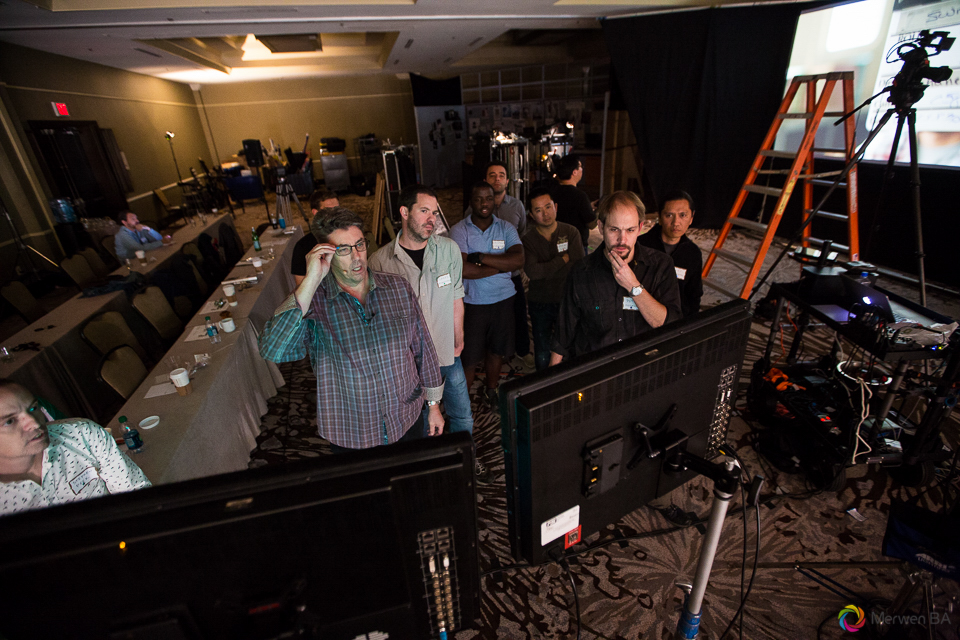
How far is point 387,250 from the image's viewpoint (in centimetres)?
232

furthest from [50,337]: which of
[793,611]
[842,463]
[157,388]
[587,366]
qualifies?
A: [842,463]

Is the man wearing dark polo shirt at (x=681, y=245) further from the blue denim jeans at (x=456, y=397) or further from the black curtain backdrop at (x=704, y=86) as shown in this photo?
the black curtain backdrop at (x=704, y=86)

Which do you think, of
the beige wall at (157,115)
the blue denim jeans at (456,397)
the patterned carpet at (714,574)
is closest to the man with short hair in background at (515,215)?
the blue denim jeans at (456,397)

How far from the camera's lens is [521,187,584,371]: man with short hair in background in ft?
9.27

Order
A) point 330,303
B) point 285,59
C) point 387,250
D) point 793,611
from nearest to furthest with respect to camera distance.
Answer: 1. point 330,303
2. point 793,611
3. point 387,250
4. point 285,59

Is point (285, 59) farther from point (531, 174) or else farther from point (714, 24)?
point (714, 24)

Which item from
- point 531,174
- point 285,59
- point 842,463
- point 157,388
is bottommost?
point 842,463

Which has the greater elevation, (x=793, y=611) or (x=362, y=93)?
(x=362, y=93)

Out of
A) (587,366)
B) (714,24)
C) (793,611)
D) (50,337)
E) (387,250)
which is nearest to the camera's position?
(587,366)

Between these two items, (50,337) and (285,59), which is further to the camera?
(285,59)

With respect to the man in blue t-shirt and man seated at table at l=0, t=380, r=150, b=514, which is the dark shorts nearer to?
the man in blue t-shirt

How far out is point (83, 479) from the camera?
1390 millimetres

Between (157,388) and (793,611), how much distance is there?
3.19 m

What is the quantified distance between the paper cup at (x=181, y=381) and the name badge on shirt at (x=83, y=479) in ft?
3.16
